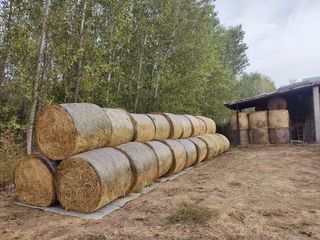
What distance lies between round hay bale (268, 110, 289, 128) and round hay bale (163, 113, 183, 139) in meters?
8.92

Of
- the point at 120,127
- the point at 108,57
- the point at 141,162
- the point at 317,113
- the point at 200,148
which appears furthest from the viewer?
the point at 317,113

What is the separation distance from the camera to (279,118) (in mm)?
18516

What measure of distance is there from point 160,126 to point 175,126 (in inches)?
40.8

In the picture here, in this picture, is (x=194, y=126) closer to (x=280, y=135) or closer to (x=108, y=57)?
(x=108, y=57)

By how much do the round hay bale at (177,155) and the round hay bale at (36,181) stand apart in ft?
12.3

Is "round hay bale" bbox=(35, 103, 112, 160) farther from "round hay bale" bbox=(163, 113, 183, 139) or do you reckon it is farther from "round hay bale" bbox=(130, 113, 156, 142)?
"round hay bale" bbox=(163, 113, 183, 139)

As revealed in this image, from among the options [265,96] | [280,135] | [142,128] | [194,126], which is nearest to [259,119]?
[280,135]

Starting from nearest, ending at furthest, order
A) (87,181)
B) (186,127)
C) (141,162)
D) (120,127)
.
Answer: (87,181) → (141,162) → (120,127) → (186,127)

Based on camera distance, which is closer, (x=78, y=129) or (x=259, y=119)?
(x=78, y=129)

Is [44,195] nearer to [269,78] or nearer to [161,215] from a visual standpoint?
[161,215]

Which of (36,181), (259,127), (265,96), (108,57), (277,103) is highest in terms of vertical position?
(108,57)

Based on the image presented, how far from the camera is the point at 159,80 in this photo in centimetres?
1909

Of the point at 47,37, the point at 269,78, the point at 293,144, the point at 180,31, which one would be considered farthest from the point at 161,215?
the point at 269,78

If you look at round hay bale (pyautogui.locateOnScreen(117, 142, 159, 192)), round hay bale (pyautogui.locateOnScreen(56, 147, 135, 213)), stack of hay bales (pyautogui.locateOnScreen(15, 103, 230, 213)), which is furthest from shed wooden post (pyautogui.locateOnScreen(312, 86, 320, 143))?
round hay bale (pyautogui.locateOnScreen(56, 147, 135, 213))
